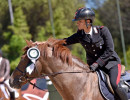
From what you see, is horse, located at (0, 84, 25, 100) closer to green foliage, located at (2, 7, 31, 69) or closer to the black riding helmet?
the black riding helmet

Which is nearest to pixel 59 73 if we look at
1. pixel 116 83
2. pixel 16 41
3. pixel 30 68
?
pixel 30 68

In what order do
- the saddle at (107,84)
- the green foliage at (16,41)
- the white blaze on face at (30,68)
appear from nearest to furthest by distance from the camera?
the white blaze on face at (30,68)
the saddle at (107,84)
the green foliage at (16,41)

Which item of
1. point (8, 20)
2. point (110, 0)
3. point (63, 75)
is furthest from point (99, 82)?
point (110, 0)

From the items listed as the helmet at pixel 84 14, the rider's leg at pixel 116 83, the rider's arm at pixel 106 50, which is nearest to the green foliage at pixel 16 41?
the helmet at pixel 84 14

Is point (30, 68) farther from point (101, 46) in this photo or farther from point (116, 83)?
point (116, 83)

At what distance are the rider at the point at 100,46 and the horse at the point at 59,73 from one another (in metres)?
0.29

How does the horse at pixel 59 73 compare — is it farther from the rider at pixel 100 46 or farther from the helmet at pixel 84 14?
the helmet at pixel 84 14

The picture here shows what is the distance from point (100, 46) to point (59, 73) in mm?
891

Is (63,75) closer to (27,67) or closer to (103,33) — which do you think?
(27,67)

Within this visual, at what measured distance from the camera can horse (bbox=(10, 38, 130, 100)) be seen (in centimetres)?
392

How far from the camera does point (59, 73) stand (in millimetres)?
3994

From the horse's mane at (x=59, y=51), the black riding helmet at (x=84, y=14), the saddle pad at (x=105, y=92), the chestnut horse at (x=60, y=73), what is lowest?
the saddle pad at (x=105, y=92)

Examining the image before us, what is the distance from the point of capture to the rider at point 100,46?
159 inches

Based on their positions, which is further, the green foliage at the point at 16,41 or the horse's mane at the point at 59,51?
the green foliage at the point at 16,41
